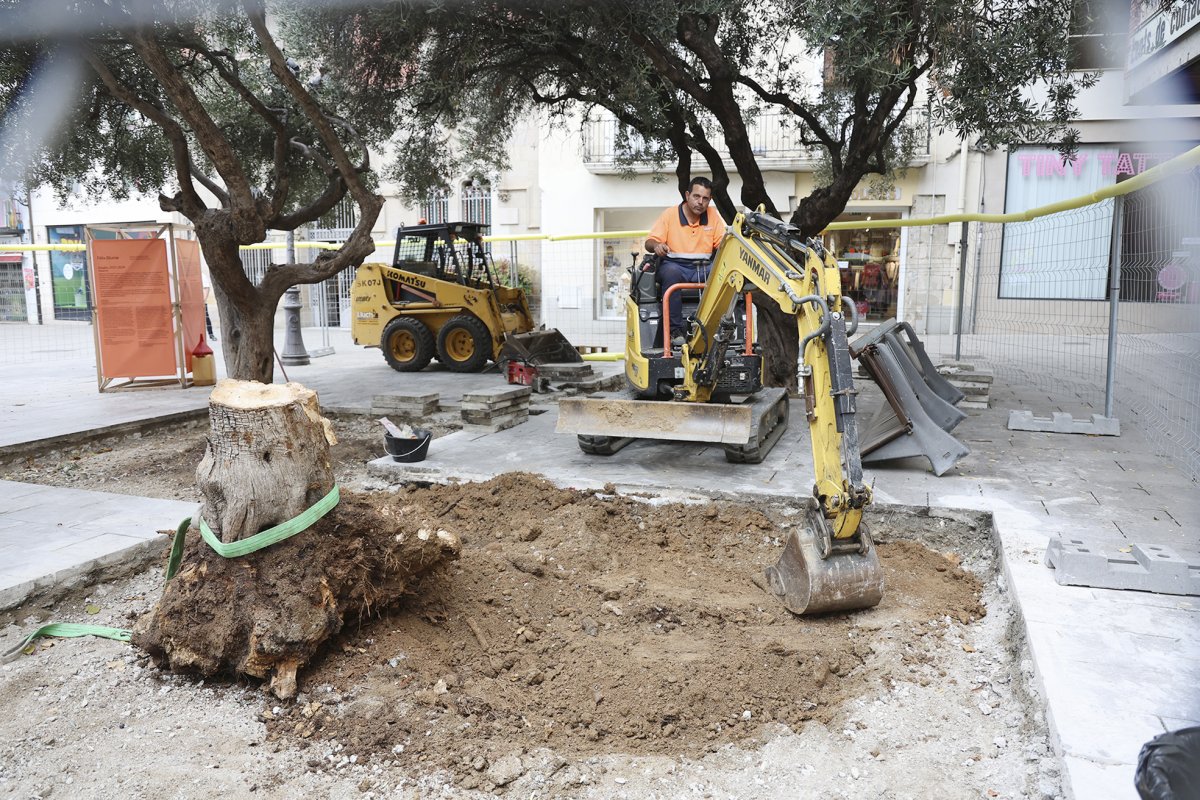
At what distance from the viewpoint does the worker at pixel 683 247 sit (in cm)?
581

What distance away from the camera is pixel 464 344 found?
11.3m

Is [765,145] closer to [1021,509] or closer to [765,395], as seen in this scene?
[765,395]

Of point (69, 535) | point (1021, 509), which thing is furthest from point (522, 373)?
point (1021, 509)

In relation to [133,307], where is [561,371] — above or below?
below

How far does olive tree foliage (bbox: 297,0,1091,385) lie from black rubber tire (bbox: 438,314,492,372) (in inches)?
107

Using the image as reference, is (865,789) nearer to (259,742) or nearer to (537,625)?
(537,625)

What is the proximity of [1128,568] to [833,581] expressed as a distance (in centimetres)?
122

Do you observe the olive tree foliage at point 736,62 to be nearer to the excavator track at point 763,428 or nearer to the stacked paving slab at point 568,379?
the excavator track at point 763,428

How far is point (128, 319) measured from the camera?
31.9 feet

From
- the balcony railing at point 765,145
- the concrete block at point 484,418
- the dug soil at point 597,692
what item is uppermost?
the balcony railing at point 765,145

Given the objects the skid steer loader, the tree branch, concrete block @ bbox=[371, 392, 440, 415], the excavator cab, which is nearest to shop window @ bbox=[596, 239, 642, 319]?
the skid steer loader

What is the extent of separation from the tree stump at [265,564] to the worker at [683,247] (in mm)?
3164

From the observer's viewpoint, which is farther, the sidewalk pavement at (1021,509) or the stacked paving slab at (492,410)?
the stacked paving slab at (492,410)

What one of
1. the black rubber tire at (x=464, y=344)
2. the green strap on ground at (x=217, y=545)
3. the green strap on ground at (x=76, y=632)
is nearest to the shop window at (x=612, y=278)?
the black rubber tire at (x=464, y=344)
